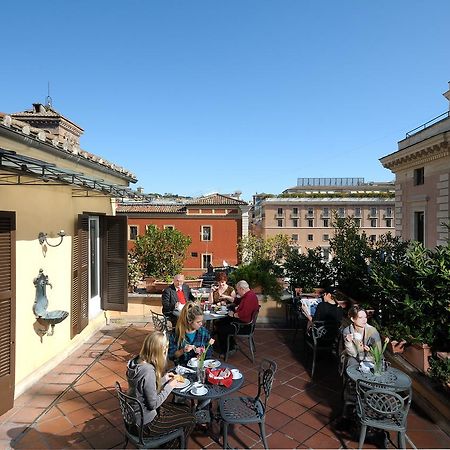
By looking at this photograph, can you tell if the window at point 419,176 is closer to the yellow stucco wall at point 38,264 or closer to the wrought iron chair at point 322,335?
the wrought iron chair at point 322,335

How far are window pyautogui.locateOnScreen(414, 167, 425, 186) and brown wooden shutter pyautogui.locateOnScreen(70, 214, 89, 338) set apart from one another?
618 inches

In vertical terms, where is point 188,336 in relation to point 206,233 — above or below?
below

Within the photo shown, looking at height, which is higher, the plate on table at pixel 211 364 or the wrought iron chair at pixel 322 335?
the plate on table at pixel 211 364

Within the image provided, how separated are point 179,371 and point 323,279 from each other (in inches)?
201

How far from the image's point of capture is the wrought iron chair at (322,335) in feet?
16.6

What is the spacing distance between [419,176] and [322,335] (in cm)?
1467

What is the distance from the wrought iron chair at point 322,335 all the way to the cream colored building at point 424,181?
11.4 metres

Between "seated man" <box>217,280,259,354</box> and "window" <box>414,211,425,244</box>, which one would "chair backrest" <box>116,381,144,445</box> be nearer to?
"seated man" <box>217,280,259,354</box>

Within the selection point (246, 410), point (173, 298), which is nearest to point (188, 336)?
point (246, 410)

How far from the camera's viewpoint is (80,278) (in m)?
6.09

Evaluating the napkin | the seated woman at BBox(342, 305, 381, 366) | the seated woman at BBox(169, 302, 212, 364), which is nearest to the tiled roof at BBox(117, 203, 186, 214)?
the seated woman at BBox(169, 302, 212, 364)

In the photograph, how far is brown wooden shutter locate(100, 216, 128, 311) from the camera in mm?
7031

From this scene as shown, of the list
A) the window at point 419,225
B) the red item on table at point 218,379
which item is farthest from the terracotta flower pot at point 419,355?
the window at point 419,225

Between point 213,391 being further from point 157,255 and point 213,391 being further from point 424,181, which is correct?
point 424,181
